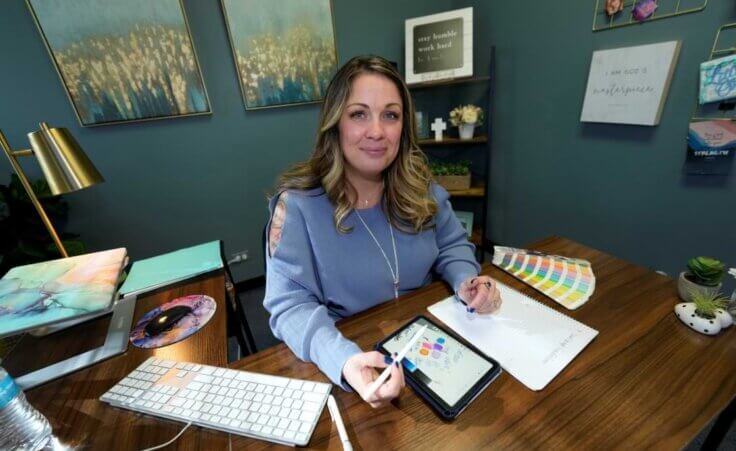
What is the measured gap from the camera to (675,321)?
0.74m

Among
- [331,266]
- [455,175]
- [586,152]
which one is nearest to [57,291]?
[331,266]

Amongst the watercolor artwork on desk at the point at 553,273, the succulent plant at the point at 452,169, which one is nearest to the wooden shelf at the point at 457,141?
the succulent plant at the point at 452,169

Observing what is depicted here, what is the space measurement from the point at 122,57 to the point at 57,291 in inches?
68.6

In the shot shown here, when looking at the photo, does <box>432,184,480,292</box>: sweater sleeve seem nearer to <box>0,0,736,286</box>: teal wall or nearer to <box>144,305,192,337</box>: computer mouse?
<box>144,305,192,337</box>: computer mouse

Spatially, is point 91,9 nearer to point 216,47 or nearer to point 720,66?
point 216,47

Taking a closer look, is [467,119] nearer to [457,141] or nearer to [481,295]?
[457,141]

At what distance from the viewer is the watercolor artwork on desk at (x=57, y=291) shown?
69 centimetres

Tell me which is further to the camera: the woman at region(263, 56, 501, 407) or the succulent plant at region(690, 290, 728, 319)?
the woman at region(263, 56, 501, 407)

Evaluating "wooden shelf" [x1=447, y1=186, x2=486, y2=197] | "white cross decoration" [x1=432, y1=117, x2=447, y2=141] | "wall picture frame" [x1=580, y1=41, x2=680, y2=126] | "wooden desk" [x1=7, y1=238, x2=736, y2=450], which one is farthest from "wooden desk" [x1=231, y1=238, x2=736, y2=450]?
"white cross decoration" [x1=432, y1=117, x2=447, y2=141]

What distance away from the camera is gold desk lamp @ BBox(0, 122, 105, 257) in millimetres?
922

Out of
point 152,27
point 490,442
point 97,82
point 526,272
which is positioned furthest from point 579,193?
point 97,82

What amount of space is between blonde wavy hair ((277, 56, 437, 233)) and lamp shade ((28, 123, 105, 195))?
25.6 inches

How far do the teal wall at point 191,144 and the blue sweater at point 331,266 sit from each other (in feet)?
5.05

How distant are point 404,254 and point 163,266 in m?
1.04
